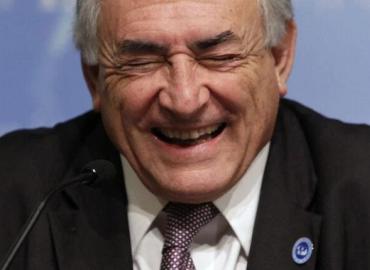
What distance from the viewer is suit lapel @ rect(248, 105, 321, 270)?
6.81 ft

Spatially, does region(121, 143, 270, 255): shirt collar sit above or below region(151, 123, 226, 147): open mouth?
below

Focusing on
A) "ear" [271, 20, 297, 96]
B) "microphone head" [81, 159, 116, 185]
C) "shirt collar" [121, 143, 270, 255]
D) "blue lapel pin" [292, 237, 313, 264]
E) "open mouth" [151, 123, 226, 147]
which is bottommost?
"blue lapel pin" [292, 237, 313, 264]

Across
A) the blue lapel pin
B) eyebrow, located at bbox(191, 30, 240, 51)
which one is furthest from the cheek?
the blue lapel pin

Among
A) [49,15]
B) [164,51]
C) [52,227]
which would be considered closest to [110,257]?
[52,227]

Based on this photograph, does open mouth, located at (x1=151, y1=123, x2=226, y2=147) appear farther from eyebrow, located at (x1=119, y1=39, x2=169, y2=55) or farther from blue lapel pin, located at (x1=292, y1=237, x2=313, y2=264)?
blue lapel pin, located at (x1=292, y1=237, x2=313, y2=264)

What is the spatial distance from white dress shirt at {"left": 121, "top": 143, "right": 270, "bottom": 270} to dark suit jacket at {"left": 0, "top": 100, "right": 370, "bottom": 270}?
23mm

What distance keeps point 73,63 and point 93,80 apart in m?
0.35

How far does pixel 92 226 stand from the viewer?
2.16 m

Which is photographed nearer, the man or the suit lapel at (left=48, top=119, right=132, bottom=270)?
the man

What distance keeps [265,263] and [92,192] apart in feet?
1.21

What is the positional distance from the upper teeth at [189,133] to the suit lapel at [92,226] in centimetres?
17

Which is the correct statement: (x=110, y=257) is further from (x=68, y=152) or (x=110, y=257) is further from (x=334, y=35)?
→ (x=334, y=35)

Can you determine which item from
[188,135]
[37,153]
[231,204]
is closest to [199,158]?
[188,135]

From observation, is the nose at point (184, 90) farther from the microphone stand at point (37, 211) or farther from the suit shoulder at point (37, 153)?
the suit shoulder at point (37, 153)
